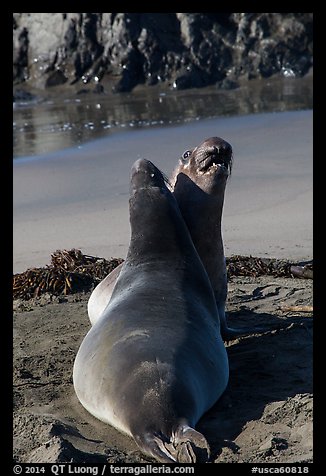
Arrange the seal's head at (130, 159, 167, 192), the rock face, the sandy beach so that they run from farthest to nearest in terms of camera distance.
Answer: the rock face, the seal's head at (130, 159, 167, 192), the sandy beach

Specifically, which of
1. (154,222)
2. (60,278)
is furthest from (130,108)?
(154,222)

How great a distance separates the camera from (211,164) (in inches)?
224

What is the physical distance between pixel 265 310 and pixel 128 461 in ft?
8.91

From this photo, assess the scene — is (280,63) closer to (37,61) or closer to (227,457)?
(37,61)

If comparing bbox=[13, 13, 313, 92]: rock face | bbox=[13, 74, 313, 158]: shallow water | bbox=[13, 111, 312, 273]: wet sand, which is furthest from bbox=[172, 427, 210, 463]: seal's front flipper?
bbox=[13, 13, 313, 92]: rock face

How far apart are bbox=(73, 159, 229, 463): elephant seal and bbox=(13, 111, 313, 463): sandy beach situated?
17cm

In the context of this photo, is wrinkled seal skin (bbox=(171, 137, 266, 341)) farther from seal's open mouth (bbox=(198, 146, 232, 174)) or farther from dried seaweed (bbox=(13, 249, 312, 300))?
dried seaweed (bbox=(13, 249, 312, 300))

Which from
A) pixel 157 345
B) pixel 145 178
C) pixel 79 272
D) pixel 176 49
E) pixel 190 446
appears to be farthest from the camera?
pixel 176 49

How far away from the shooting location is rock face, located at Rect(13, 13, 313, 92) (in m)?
23.0

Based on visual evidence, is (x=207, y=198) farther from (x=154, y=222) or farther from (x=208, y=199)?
(x=154, y=222)

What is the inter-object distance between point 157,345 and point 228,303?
2397 millimetres

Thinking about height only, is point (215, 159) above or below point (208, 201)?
above

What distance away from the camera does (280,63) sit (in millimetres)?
23109
